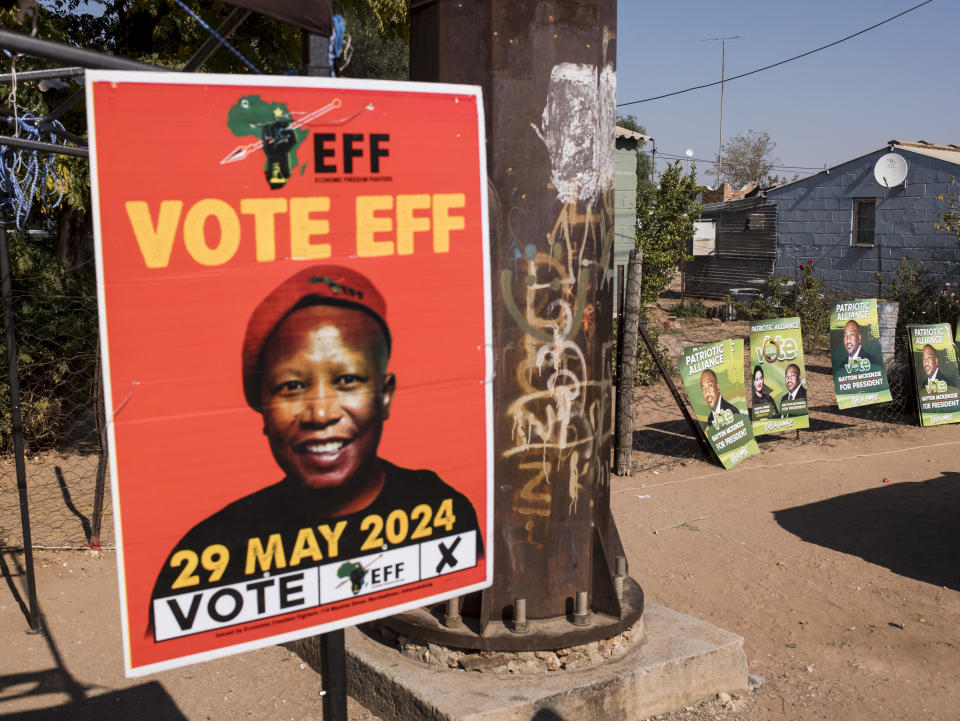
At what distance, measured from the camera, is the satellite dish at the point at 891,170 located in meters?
21.8

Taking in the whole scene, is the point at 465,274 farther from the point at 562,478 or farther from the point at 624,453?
the point at 624,453

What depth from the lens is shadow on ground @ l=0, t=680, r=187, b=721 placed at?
14.6ft

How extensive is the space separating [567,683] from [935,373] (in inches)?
364

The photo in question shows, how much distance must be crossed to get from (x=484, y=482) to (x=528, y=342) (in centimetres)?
144

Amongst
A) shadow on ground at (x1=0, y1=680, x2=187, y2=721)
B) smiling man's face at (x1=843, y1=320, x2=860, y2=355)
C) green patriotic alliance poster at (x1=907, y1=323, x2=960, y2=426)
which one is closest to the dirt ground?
shadow on ground at (x1=0, y1=680, x2=187, y2=721)

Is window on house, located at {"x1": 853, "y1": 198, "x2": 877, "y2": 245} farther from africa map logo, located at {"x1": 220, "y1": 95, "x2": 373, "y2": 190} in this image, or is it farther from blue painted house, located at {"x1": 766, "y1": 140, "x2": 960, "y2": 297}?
africa map logo, located at {"x1": 220, "y1": 95, "x2": 373, "y2": 190}

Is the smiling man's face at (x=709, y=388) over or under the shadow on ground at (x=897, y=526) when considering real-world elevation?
over

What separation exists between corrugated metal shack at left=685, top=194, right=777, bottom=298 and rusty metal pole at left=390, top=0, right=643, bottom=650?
75.9 feet

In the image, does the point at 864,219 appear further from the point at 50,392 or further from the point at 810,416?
the point at 50,392

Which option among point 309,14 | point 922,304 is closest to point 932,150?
point 922,304

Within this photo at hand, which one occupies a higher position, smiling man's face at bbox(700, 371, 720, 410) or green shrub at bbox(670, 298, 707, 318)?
green shrub at bbox(670, 298, 707, 318)

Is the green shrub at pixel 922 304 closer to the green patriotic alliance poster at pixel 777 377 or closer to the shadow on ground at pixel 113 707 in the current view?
the green patriotic alliance poster at pixel 777 377

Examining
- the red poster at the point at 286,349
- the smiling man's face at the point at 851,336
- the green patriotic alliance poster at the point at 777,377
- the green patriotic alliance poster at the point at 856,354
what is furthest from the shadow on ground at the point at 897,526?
the red poster at the point at 286,349

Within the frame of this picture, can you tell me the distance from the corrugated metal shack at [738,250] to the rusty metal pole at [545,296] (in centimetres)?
2313
